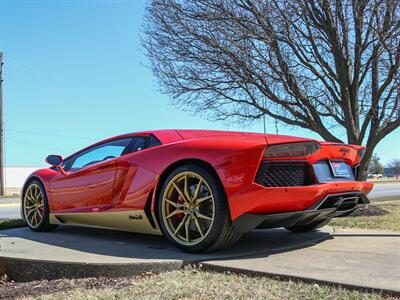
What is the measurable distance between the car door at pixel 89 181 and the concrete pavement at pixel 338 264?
1869 millimetres

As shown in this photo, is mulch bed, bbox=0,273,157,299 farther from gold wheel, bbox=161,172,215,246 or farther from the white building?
the white building

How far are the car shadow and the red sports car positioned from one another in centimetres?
18

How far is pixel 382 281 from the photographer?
11.0 feet

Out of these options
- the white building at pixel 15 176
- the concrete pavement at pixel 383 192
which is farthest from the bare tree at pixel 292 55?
the white building at pixel 15 176

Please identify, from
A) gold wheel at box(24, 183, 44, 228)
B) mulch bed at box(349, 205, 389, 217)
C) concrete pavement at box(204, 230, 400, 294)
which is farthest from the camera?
mulch bed at box(349, 205, 389, 217)

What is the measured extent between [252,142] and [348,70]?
19.1ft

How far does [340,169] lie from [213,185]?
140 centimetres

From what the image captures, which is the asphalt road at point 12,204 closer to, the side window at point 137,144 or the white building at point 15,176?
the side window at point 137,144

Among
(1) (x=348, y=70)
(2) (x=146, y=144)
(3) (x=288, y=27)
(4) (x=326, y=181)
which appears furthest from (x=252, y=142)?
(1) (x=348, y=70)

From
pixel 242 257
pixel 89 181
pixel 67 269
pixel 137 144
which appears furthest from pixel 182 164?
pixel 89 181

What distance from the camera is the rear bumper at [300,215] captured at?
4.05m

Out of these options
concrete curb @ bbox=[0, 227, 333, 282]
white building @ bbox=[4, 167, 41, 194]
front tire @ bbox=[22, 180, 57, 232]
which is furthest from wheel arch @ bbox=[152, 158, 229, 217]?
white building @ bbox=[4, 167, 41, 194]

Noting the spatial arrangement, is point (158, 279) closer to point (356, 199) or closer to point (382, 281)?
point (382, 281)

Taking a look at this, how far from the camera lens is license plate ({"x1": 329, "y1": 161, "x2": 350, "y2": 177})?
4.61m
